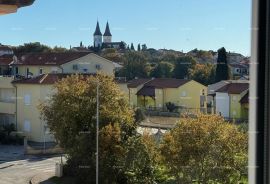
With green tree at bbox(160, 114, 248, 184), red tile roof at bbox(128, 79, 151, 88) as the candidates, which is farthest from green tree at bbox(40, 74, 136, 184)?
red tile roof at bbox(128, 79, 151, 88)

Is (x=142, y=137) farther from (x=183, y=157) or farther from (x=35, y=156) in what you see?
(x=35, y=156)

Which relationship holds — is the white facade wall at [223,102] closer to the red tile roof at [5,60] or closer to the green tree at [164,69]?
the green tree at [164,69]

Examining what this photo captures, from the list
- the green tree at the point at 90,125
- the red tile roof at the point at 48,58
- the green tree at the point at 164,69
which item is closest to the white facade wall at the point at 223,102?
the green tree at the point at 164,69

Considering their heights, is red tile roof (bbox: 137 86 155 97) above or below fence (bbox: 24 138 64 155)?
above

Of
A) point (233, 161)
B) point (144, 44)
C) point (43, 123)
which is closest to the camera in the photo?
point (233, 161)

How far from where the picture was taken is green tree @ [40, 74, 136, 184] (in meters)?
3.87

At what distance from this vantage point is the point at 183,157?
326 centimetres

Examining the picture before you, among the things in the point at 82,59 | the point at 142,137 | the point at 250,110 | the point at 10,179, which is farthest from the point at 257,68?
the point at 82,59

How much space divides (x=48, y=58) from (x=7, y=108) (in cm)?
96

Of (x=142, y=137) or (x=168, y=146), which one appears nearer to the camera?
(x=168, y=146)

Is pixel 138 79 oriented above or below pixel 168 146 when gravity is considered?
above

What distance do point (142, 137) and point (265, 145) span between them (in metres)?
3.31

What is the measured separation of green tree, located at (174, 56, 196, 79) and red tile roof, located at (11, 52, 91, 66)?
138 centimetres

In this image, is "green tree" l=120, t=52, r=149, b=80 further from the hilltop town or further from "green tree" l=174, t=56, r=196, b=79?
"green tree" l=174, t=56, r=196, b=79
